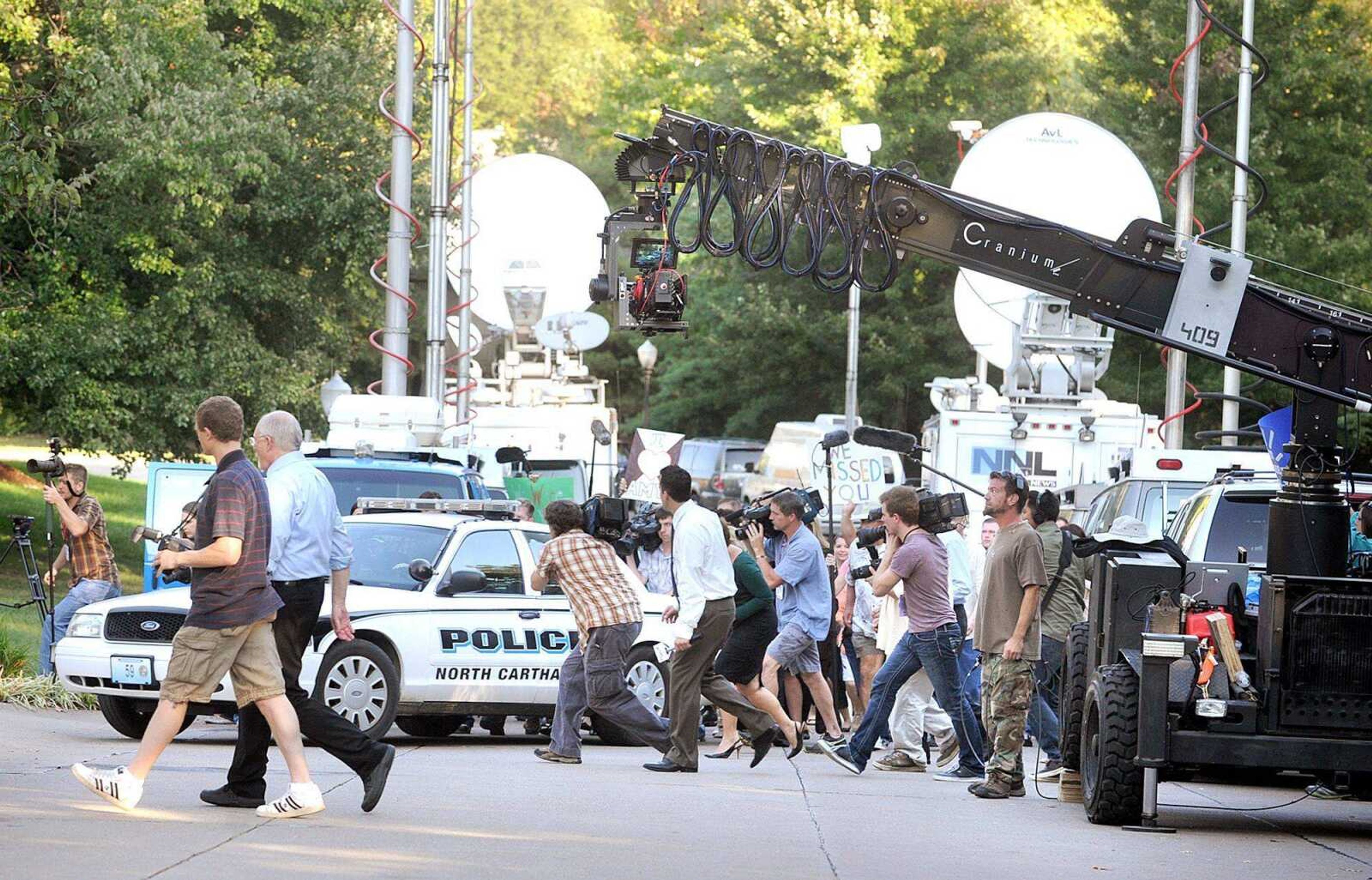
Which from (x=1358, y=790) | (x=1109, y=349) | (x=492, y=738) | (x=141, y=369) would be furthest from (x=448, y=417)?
(x=1358, y=790)

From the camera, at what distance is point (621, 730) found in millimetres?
14492

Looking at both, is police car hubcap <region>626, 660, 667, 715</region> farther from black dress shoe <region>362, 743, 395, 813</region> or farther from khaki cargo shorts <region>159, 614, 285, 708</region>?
khaki cargo shorts <region>159, 614, 285, 708</region>

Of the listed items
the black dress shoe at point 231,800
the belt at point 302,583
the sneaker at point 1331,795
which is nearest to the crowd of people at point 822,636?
the sneaker at point 1331,795

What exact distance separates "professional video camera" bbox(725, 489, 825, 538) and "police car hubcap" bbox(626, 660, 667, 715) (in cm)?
119

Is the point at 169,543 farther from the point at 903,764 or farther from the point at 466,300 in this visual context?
the point at 466,300

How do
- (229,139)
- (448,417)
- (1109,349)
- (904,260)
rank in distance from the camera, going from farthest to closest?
(904,260) → (448,417) → (229,139) → (1109,349)

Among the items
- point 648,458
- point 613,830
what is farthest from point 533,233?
point 613,830

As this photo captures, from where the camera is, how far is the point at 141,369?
25.7 m

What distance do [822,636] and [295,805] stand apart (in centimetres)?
548

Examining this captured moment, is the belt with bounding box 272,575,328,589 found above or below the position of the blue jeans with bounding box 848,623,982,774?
above

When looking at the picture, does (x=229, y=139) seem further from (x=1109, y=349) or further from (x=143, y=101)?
(x=1109, y=349)

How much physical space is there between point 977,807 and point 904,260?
3231cm

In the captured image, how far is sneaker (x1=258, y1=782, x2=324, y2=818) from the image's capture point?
9.66 m

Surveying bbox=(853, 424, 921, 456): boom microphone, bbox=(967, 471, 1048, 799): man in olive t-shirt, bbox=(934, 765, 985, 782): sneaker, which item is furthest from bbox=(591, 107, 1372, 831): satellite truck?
bbox=(853, 424, 921, 456): boom microphone
